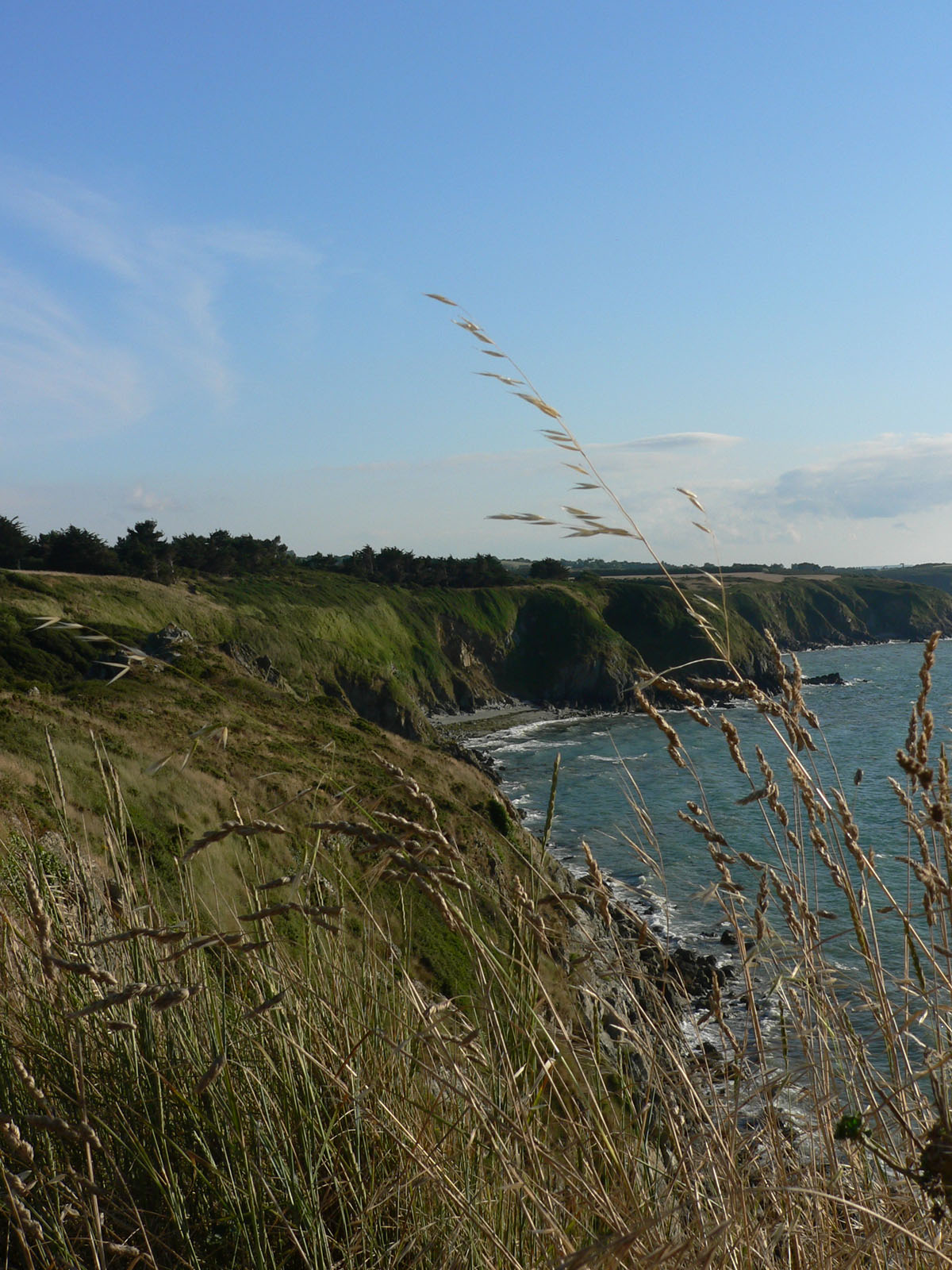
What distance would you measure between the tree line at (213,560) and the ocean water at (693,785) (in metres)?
26.2

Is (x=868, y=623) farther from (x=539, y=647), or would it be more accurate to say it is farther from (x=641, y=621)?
(x=539, y=647)

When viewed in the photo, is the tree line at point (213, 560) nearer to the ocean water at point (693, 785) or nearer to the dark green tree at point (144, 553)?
the dark green tree at point (144, 553)

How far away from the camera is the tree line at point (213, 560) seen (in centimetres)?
5594

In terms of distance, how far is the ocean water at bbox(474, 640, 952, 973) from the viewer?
11.1 metres

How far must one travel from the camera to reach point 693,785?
116ft

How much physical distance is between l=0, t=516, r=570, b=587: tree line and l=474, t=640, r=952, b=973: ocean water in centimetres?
2622

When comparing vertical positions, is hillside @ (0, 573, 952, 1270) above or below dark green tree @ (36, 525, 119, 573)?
below

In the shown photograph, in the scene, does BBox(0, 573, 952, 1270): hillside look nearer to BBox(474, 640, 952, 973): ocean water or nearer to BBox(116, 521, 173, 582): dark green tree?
BBox(474, 640, 952, 973): ocean water

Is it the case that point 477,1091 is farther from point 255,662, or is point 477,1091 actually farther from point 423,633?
point 423,633

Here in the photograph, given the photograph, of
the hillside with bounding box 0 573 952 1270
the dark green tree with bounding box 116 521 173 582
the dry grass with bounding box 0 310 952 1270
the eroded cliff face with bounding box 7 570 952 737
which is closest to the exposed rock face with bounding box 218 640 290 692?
the eroded cliff face with bounding box 7 570 952 737

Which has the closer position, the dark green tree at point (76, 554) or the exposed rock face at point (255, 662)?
the exposed rock face at point (255, 662)

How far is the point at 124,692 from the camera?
23.5 meters

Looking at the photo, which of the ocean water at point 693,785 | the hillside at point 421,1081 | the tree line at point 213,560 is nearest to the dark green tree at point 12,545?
the tree line at point 213,560

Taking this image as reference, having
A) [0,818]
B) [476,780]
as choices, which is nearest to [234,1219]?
[0,818]
